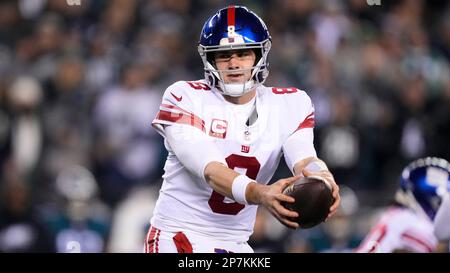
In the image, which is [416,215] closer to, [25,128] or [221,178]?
[221,178]

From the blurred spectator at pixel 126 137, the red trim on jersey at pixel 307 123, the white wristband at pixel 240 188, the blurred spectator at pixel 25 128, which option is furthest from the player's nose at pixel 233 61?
the blurred spectator at pixel 25 128

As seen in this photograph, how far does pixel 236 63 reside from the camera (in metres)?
5.14

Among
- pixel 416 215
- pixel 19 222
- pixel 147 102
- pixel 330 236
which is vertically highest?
pixel 416 215

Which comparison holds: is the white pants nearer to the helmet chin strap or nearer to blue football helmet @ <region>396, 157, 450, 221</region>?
the helmet chin strap

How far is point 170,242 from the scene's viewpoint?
5.12 meters

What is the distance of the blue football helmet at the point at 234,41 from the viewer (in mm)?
5105

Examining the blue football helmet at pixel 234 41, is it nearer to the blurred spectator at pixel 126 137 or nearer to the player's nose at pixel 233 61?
Answer: the player's nose at pixel 233 61

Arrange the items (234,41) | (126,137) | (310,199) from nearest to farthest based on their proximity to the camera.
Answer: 1. (310,199)
2. (234,41)
3. (126,137)

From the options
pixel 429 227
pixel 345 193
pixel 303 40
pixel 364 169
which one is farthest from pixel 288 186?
pixel 303 40

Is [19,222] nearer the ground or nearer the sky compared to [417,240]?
nearer the ground

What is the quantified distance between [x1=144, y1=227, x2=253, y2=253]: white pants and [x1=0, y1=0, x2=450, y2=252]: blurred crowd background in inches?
119

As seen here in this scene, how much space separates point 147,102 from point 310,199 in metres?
5.00

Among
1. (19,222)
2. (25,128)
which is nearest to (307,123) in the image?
(19,222)

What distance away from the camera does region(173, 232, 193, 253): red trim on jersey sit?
5.07m
